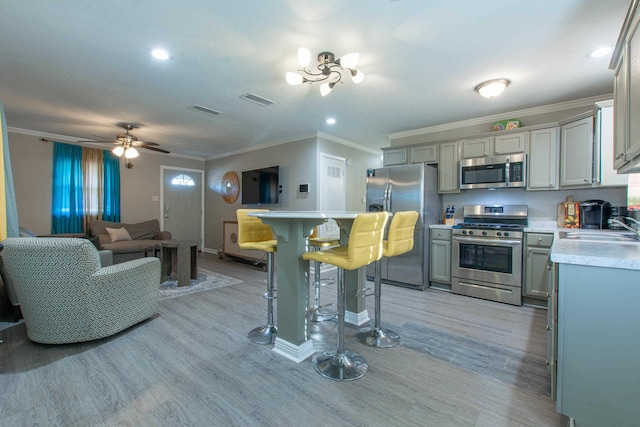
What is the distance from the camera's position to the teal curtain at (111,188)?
5.71 m

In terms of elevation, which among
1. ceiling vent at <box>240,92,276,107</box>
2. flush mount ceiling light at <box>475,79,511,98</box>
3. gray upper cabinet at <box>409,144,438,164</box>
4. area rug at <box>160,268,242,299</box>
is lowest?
area rug at <box>160,268,242,299</box>

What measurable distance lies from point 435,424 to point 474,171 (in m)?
3.32

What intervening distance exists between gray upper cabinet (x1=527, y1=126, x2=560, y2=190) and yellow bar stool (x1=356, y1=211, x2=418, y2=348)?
2169mm

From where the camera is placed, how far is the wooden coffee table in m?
4.10

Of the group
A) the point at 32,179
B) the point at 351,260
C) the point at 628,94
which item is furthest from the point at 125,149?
the point at 628,94

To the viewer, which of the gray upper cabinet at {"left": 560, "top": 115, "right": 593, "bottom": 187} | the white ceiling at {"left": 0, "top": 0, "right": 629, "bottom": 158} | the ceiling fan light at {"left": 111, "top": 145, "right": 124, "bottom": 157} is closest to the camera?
the white ceiling at {"left": 0, "top": 0, "right": 629, "bottom": 158}

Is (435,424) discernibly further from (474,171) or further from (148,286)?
(474,171)

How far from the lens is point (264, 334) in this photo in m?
2.54

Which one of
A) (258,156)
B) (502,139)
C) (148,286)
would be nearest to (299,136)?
(258,156)

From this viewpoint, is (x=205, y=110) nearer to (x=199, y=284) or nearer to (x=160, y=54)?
(x=160, y=54)

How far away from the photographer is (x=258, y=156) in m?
6.06

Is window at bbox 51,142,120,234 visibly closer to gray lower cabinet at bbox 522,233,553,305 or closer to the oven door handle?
the oven door handle

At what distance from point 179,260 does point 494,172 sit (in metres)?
4.52

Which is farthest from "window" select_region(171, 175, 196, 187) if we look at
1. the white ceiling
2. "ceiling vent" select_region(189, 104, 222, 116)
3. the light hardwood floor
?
the light hardwood floor
